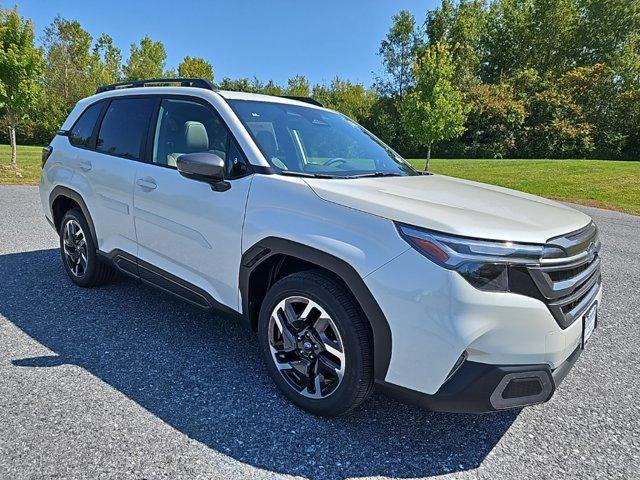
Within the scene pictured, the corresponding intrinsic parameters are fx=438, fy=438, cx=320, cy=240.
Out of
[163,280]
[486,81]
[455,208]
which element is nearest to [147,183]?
[163,280]

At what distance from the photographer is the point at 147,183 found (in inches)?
128

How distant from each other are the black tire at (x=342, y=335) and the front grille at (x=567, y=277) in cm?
84

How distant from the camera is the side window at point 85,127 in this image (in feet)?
13.5

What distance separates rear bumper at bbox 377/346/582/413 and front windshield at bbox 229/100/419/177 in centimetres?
143

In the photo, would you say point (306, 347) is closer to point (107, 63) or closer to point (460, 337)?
point (460, 337)

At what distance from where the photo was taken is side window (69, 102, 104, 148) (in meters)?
4.10

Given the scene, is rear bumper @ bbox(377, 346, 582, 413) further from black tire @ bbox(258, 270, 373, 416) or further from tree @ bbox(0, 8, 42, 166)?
tree @ bbox(0, 8, 42, 166)

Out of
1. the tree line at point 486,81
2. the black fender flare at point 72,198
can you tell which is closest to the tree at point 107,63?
the tree line at point 486,81

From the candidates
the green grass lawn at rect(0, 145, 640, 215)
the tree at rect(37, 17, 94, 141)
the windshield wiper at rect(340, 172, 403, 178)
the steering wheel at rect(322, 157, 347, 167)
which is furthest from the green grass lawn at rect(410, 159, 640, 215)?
the tree at rect(37, 17, 94, 141)

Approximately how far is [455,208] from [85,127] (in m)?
3.63

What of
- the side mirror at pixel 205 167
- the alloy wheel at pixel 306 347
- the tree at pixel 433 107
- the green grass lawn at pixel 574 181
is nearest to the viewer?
the alloy wheel at pixel 306 347

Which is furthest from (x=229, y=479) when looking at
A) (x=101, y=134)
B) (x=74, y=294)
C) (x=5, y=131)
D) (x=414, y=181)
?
(x=5, y=131)

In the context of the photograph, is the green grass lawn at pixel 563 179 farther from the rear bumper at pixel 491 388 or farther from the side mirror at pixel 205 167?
the rear bumper at pixel 491 388

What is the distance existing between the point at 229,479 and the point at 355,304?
99 cm
